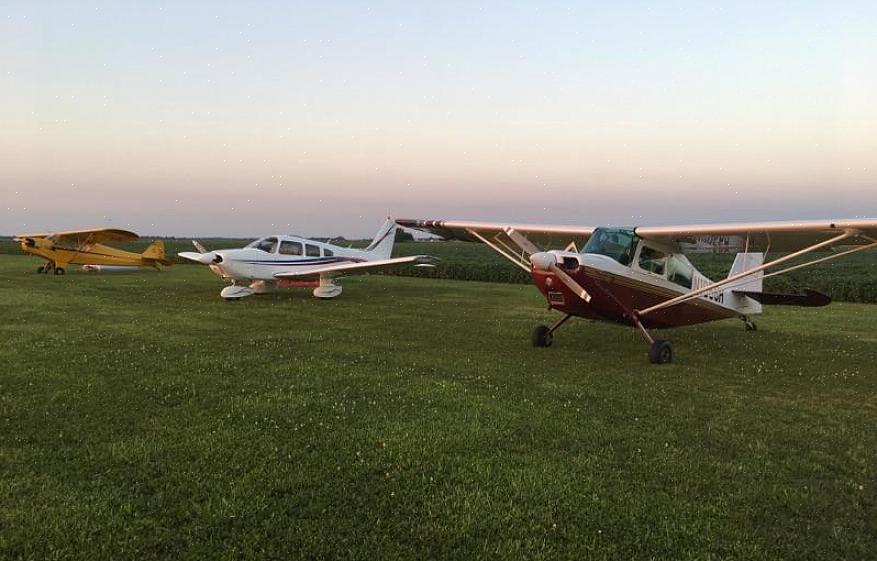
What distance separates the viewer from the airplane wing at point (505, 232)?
34.5ft

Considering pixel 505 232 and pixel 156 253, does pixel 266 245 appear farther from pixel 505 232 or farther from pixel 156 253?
pixel 156 253

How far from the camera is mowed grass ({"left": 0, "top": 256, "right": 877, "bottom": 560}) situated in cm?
322

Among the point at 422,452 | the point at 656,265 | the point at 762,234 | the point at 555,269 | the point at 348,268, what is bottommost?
the point at 422,452

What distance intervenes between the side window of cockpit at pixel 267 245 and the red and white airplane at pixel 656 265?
923 cm

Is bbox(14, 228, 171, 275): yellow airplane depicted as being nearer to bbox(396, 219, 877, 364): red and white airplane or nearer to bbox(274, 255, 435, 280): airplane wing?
bbox(274, 255, 435, 280): airplane wing

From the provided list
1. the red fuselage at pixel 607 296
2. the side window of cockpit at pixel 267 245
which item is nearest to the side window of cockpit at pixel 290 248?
the side window of cockpit at pixel 267 245

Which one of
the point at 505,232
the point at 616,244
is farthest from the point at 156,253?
the point at 616,244

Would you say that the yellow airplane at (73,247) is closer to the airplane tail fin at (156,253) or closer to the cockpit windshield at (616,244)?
the airplane tail fin at (156,253)

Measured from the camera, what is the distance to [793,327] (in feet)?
44.4

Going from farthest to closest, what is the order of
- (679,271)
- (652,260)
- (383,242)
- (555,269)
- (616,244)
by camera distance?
(383,242) < (679,271) < (652,260) < (616,244) < (555,269)

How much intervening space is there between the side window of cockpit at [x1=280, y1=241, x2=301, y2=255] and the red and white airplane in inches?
361

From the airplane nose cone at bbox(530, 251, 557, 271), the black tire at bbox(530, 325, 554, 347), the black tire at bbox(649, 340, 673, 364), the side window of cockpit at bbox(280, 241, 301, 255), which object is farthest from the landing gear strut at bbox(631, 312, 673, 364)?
the side window of cockpit at bbox(280, 241, 301, 255)

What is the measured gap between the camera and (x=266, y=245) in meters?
18.5

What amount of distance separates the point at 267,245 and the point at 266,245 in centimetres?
3
